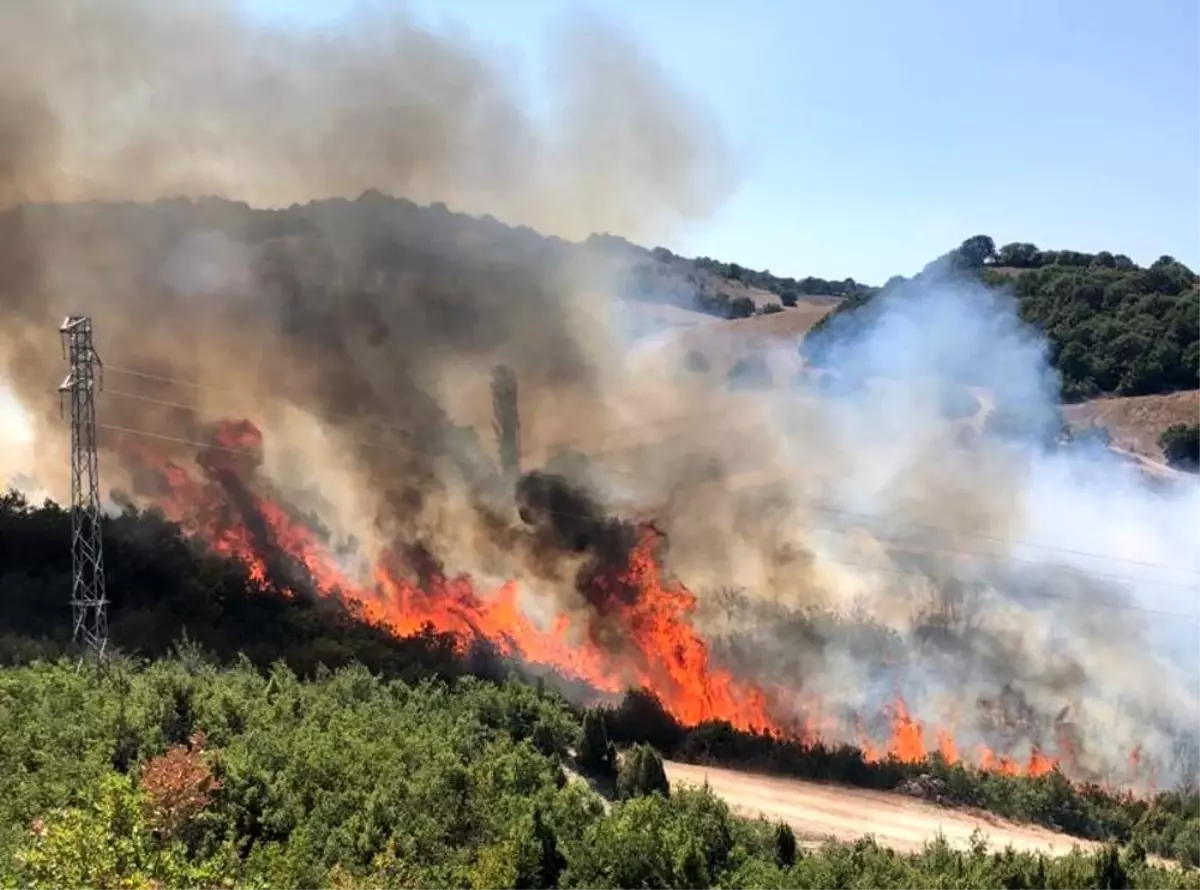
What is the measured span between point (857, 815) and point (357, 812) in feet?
57.1

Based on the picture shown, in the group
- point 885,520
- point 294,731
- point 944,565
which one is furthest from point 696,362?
point 294,731

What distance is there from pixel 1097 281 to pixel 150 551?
92.2 meters

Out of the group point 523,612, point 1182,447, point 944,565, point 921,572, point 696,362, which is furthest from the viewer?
point 1182,447

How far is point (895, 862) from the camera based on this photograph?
1045 inches

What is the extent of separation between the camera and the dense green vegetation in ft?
301

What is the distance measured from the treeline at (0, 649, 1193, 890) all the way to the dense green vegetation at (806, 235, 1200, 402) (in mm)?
66596

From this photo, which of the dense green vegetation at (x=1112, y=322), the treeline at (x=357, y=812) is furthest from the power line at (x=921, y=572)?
the dense green vegetation at (x=1112, y=322)

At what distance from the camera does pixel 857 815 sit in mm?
34312

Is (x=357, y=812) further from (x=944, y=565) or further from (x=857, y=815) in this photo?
(x=944, y=565)

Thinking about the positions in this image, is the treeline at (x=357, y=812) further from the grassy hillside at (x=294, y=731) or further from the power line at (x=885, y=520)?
the power line at (x=885, y=520)

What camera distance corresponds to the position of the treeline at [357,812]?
21578mm

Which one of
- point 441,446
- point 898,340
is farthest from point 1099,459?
point 441,446

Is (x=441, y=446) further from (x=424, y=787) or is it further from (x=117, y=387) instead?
(x=424, y=787)

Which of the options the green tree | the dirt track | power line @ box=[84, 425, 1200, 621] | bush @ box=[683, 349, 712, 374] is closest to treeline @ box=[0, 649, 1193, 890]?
the dirt track
